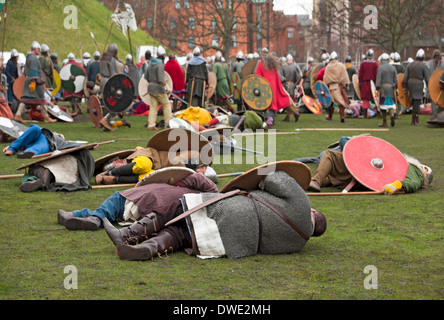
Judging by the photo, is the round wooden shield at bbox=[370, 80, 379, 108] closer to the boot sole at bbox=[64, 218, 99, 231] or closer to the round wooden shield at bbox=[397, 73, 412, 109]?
the round wooden shield at bbox=[397, 73, 412, 109]

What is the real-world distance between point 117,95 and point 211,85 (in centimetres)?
488

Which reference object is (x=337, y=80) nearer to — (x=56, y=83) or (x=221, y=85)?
(x=221, y=85)

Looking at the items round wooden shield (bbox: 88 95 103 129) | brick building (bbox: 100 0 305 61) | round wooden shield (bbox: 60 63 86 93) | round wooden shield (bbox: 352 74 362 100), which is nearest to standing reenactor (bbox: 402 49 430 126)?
round wooden shield (bbox: 352 74 362 100)

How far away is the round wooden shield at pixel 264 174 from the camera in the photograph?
180 inches

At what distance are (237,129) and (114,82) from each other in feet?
8.87

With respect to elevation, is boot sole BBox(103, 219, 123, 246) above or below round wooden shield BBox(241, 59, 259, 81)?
below

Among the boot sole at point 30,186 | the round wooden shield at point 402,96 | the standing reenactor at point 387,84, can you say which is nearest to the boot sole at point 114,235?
the boot sole at point 30,186

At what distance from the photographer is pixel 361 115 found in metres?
19.4

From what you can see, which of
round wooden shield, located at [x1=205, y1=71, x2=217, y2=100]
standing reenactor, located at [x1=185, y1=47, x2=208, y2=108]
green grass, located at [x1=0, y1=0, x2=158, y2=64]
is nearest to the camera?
standing reenactor, located at [x1=185, y1=47, x2=208, y2=108]

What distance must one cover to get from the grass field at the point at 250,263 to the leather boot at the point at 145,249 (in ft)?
0.17

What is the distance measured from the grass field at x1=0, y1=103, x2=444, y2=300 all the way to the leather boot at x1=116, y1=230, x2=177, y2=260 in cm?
5

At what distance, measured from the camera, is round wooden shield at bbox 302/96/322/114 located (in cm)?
2033
